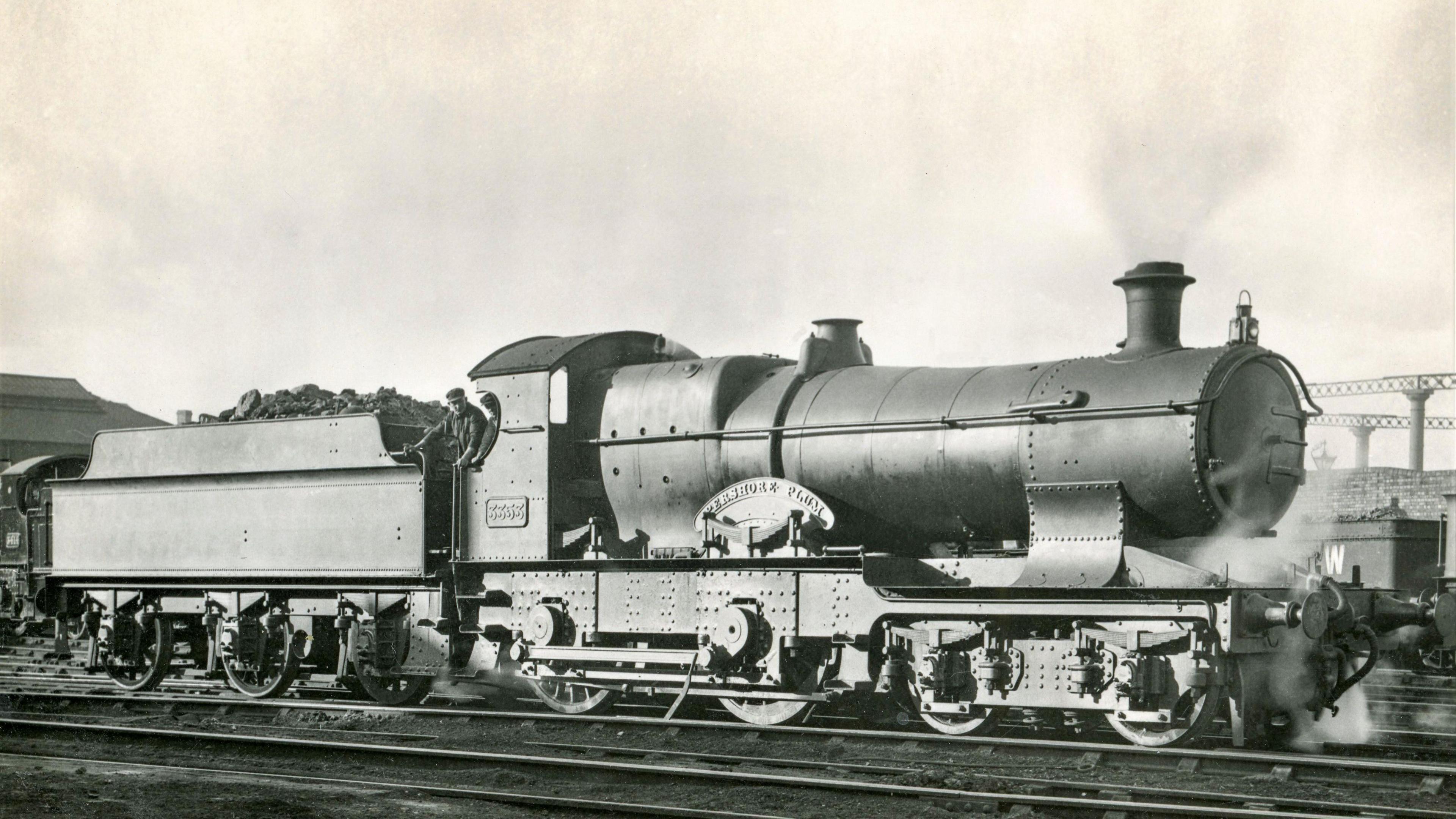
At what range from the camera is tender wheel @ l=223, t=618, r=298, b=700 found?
47.2 ft

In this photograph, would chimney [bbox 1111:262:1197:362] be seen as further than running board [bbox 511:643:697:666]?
No

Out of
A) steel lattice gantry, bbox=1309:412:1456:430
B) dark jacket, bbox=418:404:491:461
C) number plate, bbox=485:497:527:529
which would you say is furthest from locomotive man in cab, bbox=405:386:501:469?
steel lattice gantry, bbox=1309:412:1456:430

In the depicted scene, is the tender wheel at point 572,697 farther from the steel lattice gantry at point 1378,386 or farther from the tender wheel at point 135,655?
the steel lattice gantry at point 1378,386

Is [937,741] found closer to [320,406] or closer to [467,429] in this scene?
[467,429]

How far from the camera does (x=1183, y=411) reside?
9.60m

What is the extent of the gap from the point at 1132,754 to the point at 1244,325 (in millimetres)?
3167

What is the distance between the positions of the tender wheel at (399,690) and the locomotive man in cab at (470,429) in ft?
7.67

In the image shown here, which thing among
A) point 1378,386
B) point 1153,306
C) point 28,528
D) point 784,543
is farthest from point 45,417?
point 1153,306

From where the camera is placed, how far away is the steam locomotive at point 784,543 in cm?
972

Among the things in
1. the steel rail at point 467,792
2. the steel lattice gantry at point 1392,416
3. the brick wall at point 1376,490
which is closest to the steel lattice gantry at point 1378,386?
the steel lattice gantry at point 1392,416

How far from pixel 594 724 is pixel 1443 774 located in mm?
6382

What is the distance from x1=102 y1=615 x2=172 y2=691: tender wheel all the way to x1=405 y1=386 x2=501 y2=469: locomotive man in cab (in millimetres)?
4560

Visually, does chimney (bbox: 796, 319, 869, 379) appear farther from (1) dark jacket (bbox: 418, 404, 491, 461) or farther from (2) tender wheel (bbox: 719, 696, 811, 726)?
(1) dark jacket (bbox: 418, 404, 491, 461)

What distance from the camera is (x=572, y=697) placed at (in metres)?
13.0
